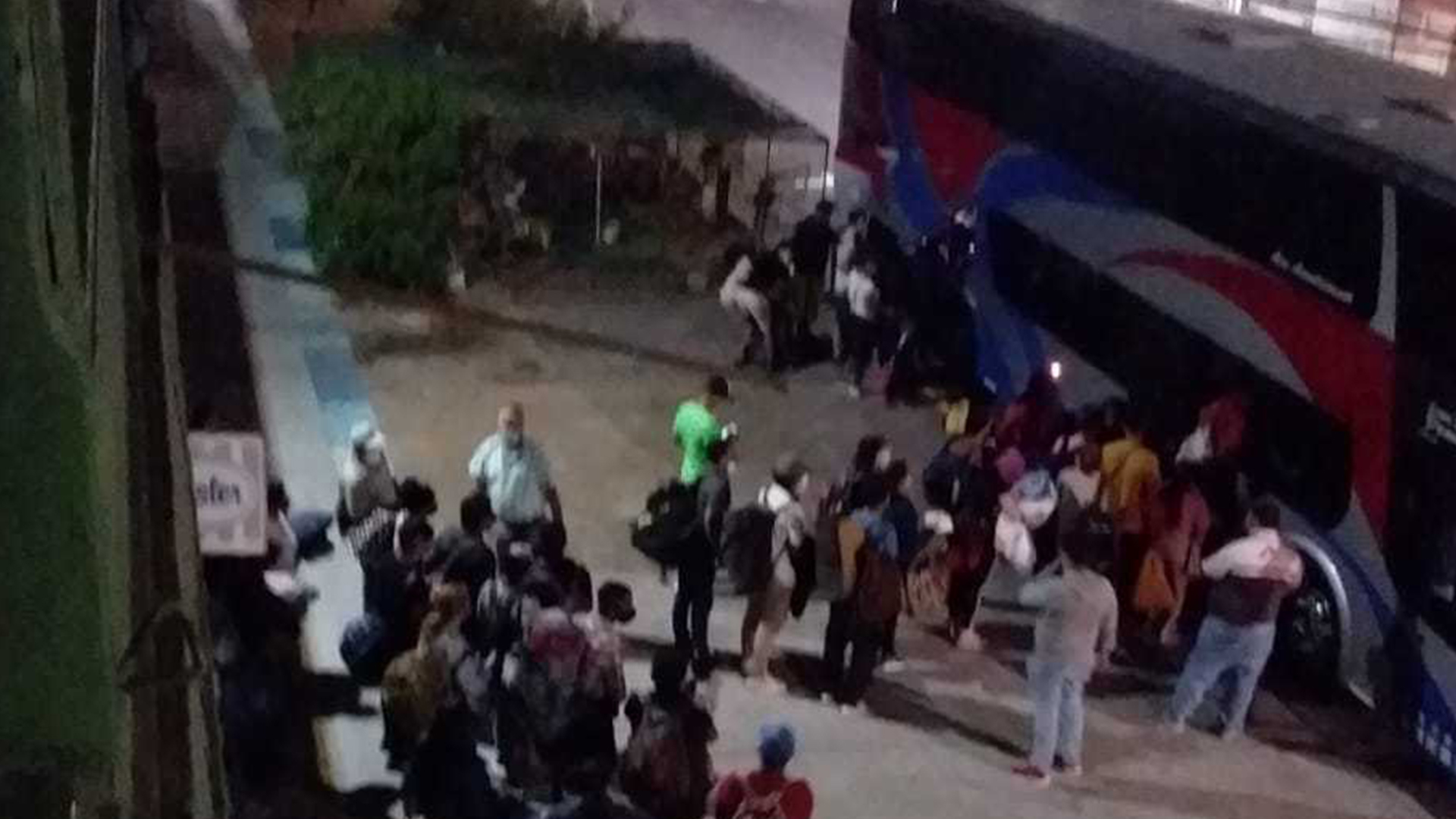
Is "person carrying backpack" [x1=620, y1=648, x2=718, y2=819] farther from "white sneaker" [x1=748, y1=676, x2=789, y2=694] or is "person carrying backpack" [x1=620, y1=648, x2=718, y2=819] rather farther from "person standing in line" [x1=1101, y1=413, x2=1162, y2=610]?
"person standing in line" [x1=1101, y1=413, x2=1162, y2=610]

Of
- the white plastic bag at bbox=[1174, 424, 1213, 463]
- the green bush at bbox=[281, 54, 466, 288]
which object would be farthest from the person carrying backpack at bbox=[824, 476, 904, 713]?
the green bush at bbox=[281, 54, 466, 288]

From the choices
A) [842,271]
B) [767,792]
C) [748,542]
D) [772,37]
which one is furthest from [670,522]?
[772,37]

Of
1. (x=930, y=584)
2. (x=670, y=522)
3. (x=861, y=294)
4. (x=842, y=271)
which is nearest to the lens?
(x=670, y=522)

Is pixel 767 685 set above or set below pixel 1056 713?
below

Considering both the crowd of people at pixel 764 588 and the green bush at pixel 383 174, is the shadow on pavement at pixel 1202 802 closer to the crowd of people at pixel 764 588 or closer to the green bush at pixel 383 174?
the crowd of people at pixel 764 588

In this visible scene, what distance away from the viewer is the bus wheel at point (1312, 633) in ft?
27.2

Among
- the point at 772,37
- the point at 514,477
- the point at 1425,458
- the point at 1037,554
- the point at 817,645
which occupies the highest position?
the point at 1425,458

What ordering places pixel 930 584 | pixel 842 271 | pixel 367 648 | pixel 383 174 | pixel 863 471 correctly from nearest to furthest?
pixel 367 648, pixel 863 471, pixel 930 584, pixel 842 271, pixel 383 174

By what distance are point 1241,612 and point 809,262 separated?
18.0ft

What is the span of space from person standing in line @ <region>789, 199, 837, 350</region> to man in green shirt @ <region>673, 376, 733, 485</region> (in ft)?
13.0

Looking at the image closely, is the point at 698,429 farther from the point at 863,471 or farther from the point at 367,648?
the point at 367,648

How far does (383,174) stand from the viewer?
1313 cm

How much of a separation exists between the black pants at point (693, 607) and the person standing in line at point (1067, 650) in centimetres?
140

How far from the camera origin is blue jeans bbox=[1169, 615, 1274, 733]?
771cm
